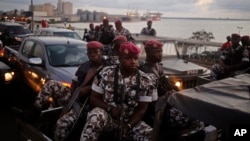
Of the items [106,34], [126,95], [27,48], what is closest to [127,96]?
[126,95]

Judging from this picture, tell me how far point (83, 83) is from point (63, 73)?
177 cm

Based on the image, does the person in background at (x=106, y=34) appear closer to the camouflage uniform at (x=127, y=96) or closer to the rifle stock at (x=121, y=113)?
the camouflage uniform at (x=127, y=96)

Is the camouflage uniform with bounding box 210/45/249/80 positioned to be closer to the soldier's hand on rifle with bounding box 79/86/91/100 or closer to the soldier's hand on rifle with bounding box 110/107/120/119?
the soldier's hand on rifle with bounding box 79/86/91/100

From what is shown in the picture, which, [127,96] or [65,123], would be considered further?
[65,123]

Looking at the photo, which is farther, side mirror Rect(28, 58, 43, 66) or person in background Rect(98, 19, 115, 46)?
person in background Rect(98, 19, 115, 46)

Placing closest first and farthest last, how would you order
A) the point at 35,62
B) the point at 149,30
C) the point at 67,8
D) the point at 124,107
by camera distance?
1. the point at 124,107
2. the point at 35,62
3. the point at 149,30
4. the point at 67,8

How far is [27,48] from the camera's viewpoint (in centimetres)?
809

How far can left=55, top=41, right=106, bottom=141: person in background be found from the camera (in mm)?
4109

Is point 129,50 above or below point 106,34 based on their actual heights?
above

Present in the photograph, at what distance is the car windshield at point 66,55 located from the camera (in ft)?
22.6

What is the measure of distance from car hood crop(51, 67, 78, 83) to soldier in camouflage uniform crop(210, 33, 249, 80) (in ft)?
10.6

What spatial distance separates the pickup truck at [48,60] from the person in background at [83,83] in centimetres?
120

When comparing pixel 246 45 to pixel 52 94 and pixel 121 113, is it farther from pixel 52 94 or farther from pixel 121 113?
pixel 121 113

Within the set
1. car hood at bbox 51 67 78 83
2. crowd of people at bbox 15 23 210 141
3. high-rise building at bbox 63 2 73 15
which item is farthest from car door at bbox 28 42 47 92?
high-rise building at bbox 63 2 73 15
